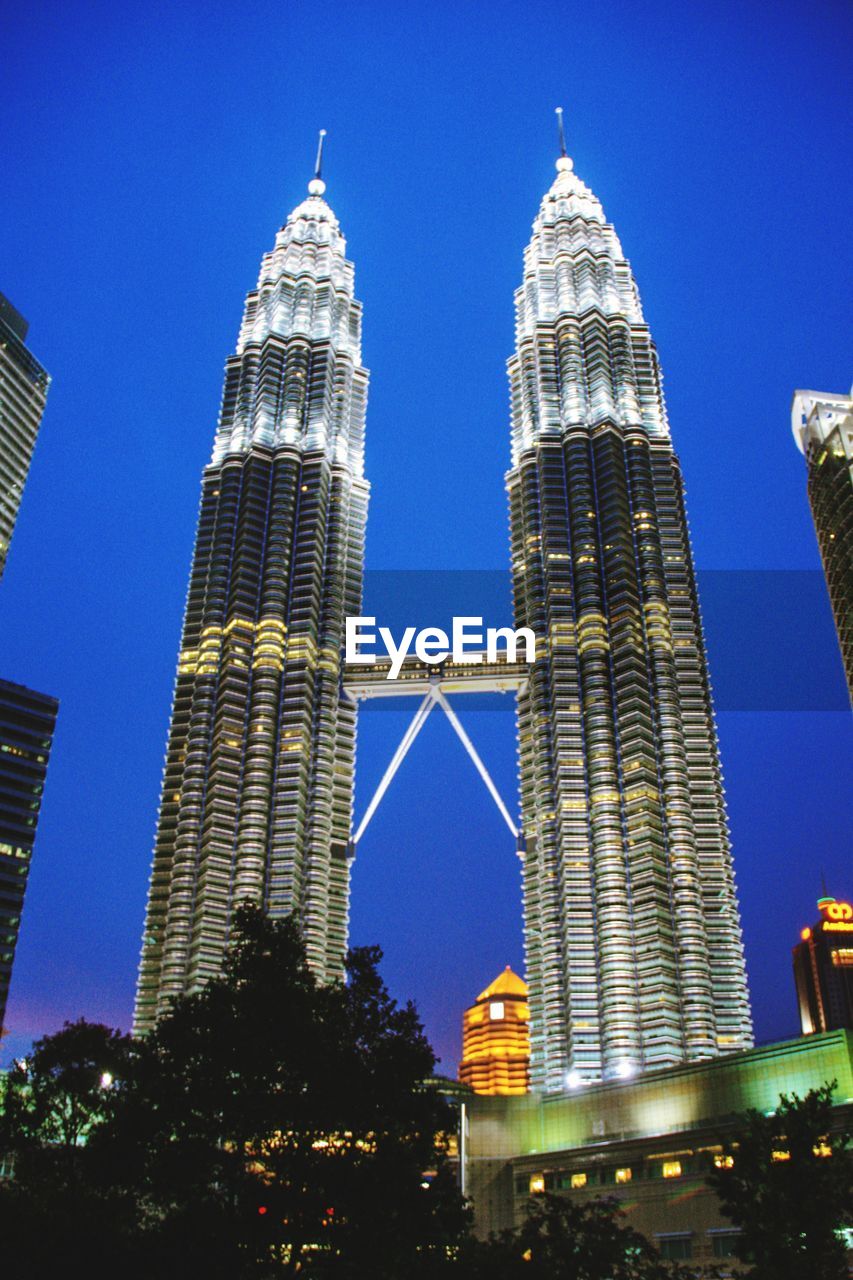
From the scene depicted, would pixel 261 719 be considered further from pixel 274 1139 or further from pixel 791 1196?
pixel 791 1196

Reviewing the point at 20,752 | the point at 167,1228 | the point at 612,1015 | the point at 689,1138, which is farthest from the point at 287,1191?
the point at 20,752

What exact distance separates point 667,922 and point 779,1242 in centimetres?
11512

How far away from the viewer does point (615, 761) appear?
160750 mm

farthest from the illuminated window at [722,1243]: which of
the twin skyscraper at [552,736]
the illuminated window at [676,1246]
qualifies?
the twin skyscraper at [552,736]

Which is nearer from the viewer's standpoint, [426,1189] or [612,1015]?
[426,1189]

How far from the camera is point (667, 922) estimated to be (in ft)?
488

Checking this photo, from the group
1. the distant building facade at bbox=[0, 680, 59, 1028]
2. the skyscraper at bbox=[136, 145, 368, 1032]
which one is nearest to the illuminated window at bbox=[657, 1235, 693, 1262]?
the skyscraper at bbox=[136, 145, 368, 1032]

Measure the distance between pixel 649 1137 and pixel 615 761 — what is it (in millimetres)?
58160

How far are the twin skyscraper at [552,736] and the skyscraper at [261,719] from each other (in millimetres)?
369

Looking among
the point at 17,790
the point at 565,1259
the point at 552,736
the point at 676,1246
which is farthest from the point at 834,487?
the point at 565,1259

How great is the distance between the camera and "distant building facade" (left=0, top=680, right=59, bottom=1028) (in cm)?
16075

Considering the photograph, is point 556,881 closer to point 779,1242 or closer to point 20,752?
point 20,752

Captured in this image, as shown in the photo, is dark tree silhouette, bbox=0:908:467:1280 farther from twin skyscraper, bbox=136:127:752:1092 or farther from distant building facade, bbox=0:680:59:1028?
distant building facade, bbox=0:680:59:1028

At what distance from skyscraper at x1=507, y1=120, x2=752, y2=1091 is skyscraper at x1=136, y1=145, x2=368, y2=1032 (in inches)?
1144
